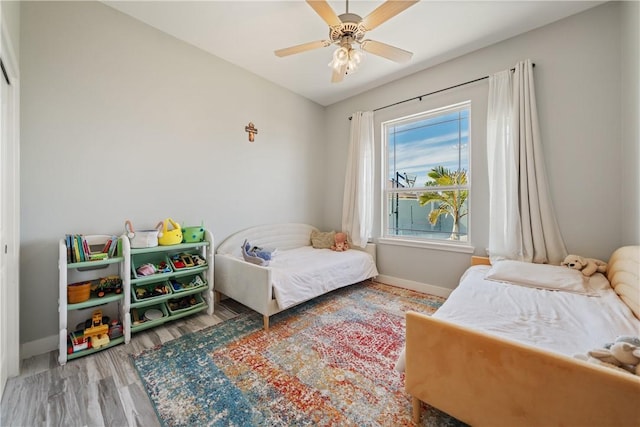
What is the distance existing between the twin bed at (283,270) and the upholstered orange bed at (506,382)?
139 cm

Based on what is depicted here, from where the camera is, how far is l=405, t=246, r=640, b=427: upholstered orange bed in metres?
0.82

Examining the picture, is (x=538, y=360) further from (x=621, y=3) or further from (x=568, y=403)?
(x=621, y=3)

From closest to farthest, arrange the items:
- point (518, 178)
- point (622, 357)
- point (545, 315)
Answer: point (622, 357) < point (545, 315) < point (518, 178)

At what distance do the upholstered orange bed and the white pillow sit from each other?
670 millimetres

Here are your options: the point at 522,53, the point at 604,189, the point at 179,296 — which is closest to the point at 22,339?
the point at 179,296

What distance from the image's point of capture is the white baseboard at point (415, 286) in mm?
3045

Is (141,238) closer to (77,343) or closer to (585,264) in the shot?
(77,343)

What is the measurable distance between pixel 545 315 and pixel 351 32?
229 centimetres

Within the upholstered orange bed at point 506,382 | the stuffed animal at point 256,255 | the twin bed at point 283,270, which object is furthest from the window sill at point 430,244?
the stuffed animal at point 256,255

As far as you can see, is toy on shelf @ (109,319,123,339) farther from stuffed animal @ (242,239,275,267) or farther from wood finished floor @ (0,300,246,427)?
stuffed animal @ (242,239,275,267)

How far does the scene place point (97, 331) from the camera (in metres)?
1.91

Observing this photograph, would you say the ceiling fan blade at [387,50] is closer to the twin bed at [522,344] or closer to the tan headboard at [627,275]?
the twin bed at [522,344]

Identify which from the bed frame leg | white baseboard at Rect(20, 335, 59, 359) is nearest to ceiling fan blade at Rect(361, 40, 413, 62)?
the bed frame leg

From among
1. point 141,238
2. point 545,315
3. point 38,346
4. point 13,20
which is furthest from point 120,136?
point 545,315
